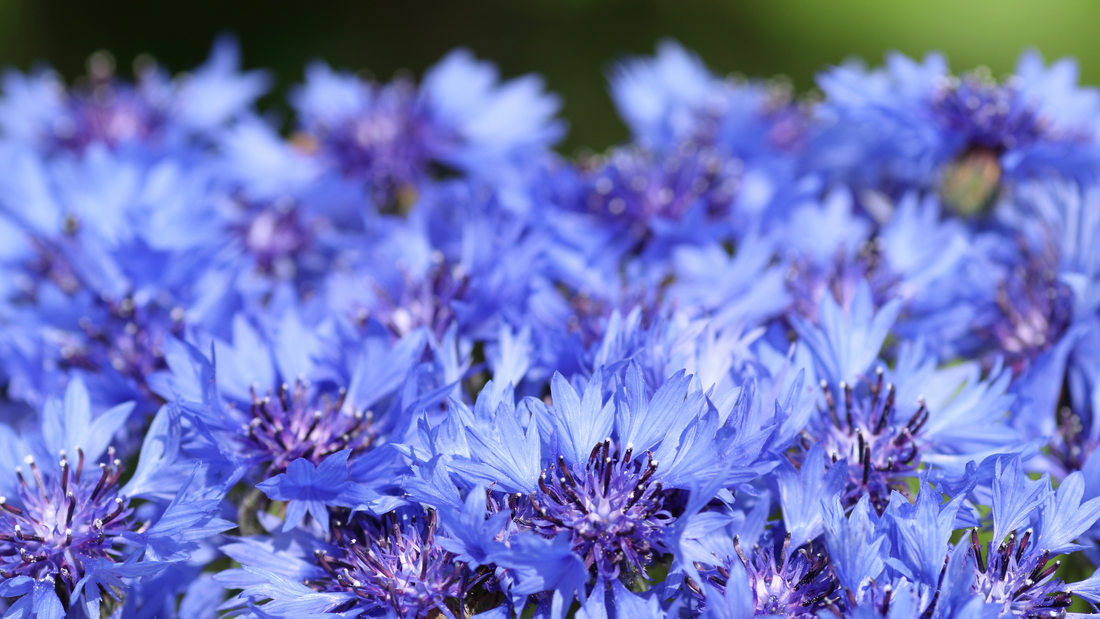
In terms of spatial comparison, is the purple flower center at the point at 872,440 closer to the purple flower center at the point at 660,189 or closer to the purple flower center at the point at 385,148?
the purple flower center at the point at 660,189

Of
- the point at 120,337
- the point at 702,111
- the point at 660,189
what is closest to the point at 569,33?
the point at 702,111

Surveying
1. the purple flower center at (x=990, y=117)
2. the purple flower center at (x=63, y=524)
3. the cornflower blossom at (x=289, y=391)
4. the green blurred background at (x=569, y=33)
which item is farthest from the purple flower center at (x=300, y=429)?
the green blurred background at (x=569, y=33)

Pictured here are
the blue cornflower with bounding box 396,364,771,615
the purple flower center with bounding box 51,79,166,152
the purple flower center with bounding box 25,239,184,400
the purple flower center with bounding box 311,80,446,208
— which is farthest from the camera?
the purple flower center with bounding box 51,79,166,152

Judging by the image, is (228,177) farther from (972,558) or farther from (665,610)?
(972,558)

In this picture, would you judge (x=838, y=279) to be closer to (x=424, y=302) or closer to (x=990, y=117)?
(x=990, y=117)

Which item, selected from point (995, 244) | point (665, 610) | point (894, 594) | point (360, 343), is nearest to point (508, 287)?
point (360, 343)

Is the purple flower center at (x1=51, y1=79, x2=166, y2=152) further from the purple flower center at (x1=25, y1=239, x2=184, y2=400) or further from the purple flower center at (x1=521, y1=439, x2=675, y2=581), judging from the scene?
the purple flower center at (x1=521, y1=439, x2=675, y2=581)

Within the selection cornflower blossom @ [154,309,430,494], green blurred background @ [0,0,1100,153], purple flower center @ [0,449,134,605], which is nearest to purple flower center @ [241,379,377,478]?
cornflower blossom @ [154,309,430,494]
